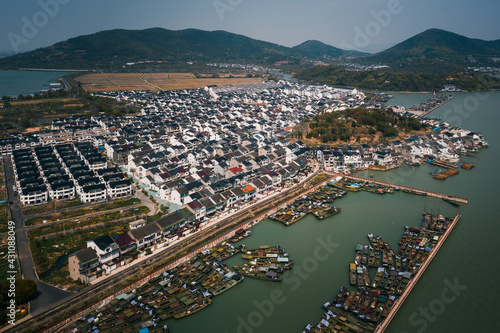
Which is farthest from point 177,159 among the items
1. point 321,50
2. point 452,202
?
point 321,50

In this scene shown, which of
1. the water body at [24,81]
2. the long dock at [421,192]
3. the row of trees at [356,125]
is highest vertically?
the water body at [24,81]

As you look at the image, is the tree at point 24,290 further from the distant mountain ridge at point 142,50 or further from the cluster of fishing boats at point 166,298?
the distant mountain ridge at point 142,50

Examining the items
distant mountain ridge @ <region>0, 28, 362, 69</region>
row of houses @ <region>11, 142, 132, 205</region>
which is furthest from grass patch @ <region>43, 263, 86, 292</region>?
Result: distant mountain ridge @ <region>0, 28, 362, 69</region>

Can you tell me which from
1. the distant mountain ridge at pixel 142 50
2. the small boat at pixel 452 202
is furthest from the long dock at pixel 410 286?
the distant mountain ridge at pixel 142 50

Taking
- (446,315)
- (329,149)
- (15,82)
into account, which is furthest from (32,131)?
(15,82)

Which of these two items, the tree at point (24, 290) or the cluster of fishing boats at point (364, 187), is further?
the cluster of fishing boats at point (364, 187)

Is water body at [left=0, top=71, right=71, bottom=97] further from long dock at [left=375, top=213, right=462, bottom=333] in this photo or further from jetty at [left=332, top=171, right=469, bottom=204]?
long dock at [left=375, top=213, right=462, bottom=333]

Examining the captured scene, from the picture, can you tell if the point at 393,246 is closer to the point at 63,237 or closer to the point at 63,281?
the point at 63,281

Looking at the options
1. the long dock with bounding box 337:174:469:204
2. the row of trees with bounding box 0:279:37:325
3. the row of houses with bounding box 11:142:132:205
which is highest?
the row of houses with bounding box 11:142:132:205
